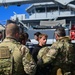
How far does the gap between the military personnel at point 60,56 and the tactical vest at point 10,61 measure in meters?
0.84

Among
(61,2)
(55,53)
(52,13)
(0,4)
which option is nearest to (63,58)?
(55,53)

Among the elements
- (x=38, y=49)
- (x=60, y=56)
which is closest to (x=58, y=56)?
(x=60, y=56)

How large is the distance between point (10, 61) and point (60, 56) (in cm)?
127

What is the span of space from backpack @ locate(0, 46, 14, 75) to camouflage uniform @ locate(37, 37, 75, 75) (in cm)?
93

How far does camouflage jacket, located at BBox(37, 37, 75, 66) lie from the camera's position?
4.93 m

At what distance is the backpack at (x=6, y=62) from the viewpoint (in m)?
4.06

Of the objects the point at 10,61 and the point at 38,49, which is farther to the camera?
the point at 38,49

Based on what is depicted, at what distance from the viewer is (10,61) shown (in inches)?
160

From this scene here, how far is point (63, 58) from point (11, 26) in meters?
1.41

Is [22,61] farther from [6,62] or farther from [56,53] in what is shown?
[56,53]

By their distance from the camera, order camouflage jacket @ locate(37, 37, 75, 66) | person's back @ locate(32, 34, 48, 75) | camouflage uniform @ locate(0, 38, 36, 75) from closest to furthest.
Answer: camouflage uniform @ locate(0, 38, 36, 75) → camouflage jacket @ locate(37, 37, 75, 66) → person's back @ locate(32, 34, 48, 75)

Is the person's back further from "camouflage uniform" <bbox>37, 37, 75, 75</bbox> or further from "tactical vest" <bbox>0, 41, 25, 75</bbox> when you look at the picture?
"tactical vest" <bbox>0, 41, 25, 75</bbox>

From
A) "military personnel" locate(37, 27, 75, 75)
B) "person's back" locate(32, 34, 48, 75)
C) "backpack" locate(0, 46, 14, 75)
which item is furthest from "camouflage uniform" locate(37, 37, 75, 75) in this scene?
"backpack" locate(0, 46, 14, 75)

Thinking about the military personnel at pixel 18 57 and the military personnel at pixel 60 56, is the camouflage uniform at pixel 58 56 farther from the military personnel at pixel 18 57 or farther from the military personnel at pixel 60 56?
the military personnel at pixel 18 57
